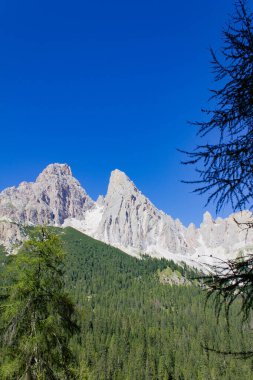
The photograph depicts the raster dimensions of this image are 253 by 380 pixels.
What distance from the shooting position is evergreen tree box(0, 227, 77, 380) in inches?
538

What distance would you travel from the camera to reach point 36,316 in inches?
558

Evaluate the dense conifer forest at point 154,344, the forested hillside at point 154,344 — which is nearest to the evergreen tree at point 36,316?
the dense conifer forest at point 154,344

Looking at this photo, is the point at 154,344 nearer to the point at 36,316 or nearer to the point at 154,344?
the point at 154,344

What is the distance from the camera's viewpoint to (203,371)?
10419cm

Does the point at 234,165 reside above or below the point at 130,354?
above

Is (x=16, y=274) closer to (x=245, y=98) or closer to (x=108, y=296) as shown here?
(x=245, y=98)

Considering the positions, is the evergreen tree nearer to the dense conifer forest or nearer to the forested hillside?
the dense conifer forest

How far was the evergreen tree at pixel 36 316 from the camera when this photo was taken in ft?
44.8

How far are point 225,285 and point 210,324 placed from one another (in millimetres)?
168587

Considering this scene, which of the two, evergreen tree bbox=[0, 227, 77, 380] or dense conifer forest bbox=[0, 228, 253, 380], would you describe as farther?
dense conifer forest bbox=[0, 228, 253, 380]

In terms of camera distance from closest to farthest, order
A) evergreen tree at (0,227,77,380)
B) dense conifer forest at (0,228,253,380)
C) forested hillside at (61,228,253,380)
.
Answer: evergreen tree at (0,227,77,380) → dense conifer forest at (0,228,253,380) → forested hillside at (61,228,253,380)

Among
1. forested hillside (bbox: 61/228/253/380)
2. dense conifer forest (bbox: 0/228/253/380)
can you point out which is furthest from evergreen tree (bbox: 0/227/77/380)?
forested hillside (bbox: 61/228/253/380)

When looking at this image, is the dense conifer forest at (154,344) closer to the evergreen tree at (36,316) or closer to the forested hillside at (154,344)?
the forested hillside at (154,344)

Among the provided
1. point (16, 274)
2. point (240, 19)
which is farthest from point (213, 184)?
point (16, 274)
